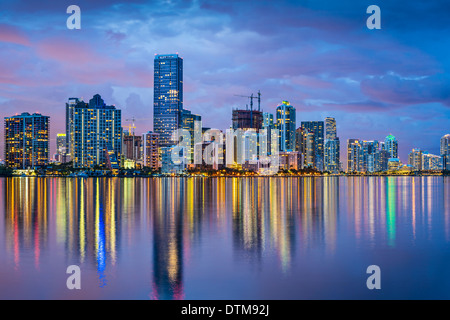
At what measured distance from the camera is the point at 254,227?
3956 cm

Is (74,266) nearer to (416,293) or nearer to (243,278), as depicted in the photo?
(243,278)

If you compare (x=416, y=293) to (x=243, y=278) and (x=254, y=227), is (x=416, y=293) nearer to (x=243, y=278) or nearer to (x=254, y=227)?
(x=243, y=278)

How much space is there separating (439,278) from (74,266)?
19167 mm

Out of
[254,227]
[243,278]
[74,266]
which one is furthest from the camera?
[254,227]

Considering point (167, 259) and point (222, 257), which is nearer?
point (167, 259)

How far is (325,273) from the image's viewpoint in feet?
77.8

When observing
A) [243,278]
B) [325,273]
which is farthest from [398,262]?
[243,278]

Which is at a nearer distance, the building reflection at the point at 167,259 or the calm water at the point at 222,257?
the building reflection at the point at 167,259

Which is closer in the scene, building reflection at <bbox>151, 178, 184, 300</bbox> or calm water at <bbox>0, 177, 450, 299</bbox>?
building reflection at <bbox>151, 178, 184, 300</bbox>

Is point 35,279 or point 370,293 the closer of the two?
point 370,293
